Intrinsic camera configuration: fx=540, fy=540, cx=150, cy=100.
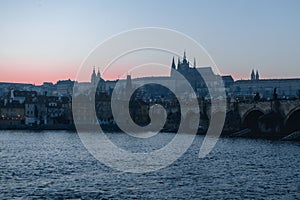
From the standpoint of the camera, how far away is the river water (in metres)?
27.2

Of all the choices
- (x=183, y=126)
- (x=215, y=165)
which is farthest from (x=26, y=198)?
(x=183, y=126)

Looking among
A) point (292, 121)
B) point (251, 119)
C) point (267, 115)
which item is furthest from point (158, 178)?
point (251, 119)

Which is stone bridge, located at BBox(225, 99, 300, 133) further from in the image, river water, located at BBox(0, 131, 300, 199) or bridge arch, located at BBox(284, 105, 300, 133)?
river water, located at BBox(0, 131, 300, 199)

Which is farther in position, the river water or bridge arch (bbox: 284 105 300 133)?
bridge arch (bbox: 284 105 300 133)

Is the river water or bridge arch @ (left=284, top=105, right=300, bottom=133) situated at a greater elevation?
bridge arch @ (left=284, top=105, right=300, bottom=133)

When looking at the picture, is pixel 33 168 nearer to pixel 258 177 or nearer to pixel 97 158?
pixel 97 158

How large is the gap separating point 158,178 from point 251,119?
191 ft

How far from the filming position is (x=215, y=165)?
39875 millimetres

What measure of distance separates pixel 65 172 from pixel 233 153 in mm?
19962

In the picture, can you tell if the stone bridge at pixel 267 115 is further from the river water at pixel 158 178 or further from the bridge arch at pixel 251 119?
the river water at pixel 158 178

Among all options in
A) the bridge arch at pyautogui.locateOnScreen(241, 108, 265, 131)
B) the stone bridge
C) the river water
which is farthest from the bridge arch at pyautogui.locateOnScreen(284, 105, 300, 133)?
the river water

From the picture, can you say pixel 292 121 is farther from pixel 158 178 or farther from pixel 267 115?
pixel 158 178

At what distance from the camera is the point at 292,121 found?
77688mm

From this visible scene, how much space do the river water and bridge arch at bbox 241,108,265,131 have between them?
38693mm
